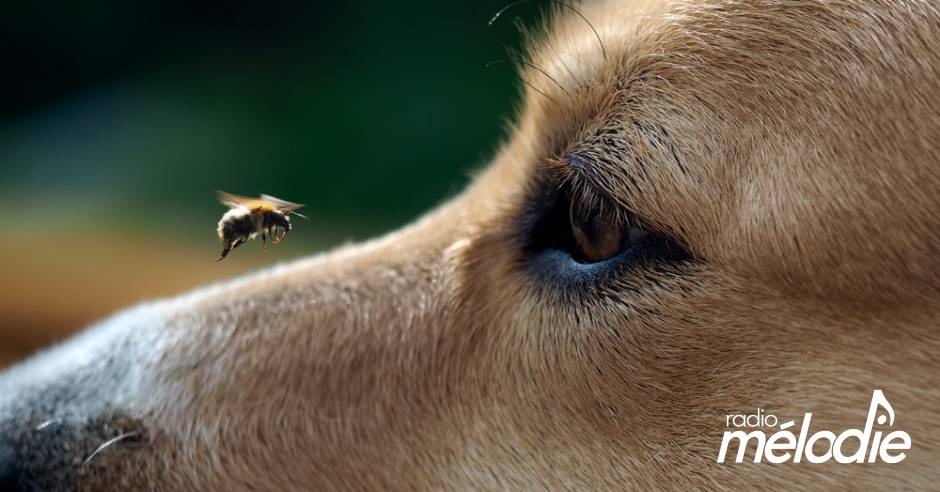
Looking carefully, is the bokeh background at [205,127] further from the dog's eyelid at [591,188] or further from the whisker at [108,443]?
the dog's eyelid at [591,188]

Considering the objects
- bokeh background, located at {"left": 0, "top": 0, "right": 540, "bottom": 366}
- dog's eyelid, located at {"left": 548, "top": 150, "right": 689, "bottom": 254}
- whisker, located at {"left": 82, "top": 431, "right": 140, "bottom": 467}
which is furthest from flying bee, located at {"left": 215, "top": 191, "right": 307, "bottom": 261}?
bokeh background, located at {"left": 0, "top": 0, "right": 540, "bottom": 366}

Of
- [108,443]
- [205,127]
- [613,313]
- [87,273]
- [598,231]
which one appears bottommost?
[108,443]

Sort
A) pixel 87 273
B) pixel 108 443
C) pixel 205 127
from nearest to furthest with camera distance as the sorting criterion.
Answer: pixel 108 443, pixel 87 273, pixel 205 127

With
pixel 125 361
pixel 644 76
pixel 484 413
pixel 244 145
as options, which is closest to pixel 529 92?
pixel 644 76

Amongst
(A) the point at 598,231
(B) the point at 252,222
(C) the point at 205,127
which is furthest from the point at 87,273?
(A) the point at 598,231

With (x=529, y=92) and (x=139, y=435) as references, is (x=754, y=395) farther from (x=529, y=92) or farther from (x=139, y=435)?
(x=139, y=435)

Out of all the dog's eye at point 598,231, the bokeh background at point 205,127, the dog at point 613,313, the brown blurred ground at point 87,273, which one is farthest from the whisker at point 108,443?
the bokeh background at point 205,127

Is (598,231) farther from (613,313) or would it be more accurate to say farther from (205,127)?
(205,127)
